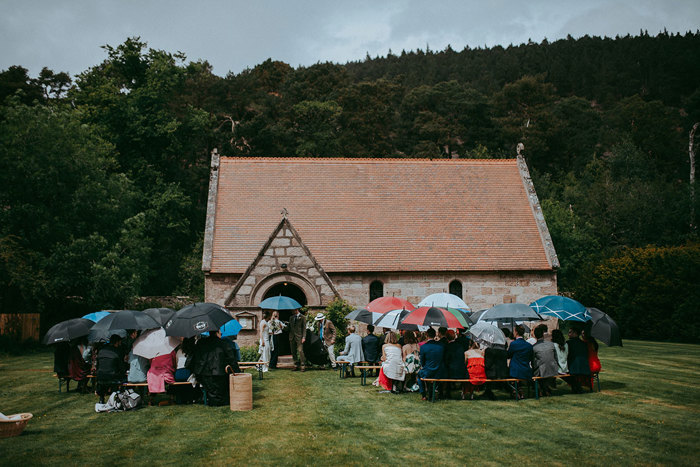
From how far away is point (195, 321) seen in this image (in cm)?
1283

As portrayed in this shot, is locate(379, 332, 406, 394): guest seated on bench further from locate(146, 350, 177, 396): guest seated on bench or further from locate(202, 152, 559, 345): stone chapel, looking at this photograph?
locate(202, 152, 559, 345): stone chapel

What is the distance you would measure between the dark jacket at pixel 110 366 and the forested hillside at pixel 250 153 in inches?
584

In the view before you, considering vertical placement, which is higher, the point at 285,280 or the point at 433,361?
the point at 285,280

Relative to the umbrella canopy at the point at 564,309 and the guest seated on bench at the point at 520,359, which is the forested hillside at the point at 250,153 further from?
the guest seated on bench at the point at 520,359

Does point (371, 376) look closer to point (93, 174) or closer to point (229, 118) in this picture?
point (93, 174)

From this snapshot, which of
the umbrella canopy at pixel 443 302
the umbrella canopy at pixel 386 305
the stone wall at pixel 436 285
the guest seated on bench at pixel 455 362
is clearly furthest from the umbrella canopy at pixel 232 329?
the stone wall at pixel 436 285

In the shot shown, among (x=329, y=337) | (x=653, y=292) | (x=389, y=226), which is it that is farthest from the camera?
(x=653, y=292)

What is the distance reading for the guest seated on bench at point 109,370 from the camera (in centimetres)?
1328

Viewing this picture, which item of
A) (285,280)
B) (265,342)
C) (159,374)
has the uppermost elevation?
(285,280)

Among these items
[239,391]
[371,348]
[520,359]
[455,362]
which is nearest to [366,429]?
[239,391]

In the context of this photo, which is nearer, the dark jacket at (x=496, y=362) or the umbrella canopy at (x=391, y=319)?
the dark jacket at (x=496, y=362)

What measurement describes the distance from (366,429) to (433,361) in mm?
3275

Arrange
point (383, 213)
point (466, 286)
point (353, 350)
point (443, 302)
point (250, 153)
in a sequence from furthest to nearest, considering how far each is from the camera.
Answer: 1. point (250, 153)
2. point (383, 213)
3. point (466, 286)
4. point (353, 350)
5. point (443, 302)

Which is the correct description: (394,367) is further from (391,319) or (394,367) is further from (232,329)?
(232,329)
